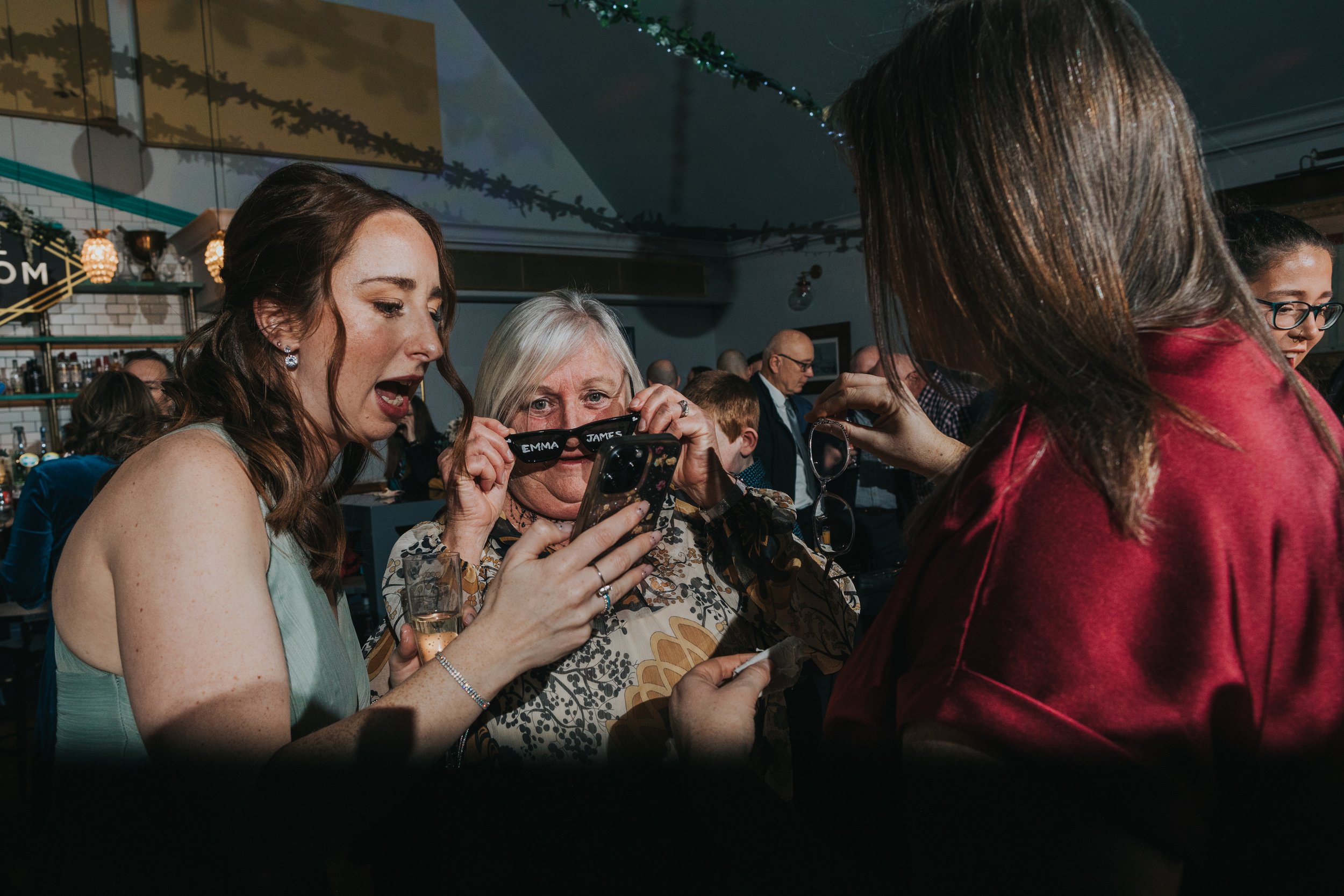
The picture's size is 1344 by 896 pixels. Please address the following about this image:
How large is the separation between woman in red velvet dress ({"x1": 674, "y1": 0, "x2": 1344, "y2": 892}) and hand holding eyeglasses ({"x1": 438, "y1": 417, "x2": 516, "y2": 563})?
1066mm

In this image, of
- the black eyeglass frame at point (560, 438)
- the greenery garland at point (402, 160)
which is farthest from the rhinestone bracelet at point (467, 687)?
the greenery garland at point (402, 160)

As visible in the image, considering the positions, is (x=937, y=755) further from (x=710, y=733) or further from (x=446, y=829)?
(x=446, y=829)

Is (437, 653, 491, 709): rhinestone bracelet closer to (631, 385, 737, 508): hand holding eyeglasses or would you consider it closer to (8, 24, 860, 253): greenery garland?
(631, 385, 737, 508): hand holding eyeglasses

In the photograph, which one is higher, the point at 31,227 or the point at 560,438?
the point at 31,227

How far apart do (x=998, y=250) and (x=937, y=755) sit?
407 mm

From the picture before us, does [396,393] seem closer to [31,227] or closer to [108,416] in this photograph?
[108,416]

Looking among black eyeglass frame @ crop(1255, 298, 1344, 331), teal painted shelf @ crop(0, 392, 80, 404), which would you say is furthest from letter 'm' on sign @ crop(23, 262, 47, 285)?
black eyeglass frame @ crop(1255, 298, 1344, 331)

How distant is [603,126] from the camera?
8562 millimetres

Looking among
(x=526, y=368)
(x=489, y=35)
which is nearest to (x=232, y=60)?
(x=489, y=35)

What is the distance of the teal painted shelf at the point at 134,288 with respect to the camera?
20.8ft

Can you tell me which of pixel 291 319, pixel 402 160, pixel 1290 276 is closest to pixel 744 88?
pixel 402 160

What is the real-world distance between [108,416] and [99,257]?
335cm

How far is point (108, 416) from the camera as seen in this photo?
3352mm

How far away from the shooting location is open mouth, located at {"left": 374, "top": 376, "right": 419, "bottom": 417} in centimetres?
132
